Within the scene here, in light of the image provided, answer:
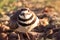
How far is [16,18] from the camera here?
2508 millimetres

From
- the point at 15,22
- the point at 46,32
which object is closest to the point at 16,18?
the point at 15,22

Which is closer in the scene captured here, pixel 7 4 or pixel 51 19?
pixel 51 19

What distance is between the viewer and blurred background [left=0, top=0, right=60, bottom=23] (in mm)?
2678

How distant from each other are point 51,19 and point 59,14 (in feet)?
0.43

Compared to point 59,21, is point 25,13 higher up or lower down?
higher up

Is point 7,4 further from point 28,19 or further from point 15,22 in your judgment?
point 28,19

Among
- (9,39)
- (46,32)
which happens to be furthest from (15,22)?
(46,32)

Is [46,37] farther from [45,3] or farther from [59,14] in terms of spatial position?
[45,3]

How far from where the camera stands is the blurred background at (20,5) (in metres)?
2.68

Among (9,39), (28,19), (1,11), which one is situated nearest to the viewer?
(28,19)

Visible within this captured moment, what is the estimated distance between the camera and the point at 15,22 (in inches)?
98.3

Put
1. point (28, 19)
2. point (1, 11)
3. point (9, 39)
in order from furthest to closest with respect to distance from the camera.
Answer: point (1, 11) < point (9, 39) < point (28, 19)

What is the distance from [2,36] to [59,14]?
692 mm

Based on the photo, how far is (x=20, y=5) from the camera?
9.10 feet
